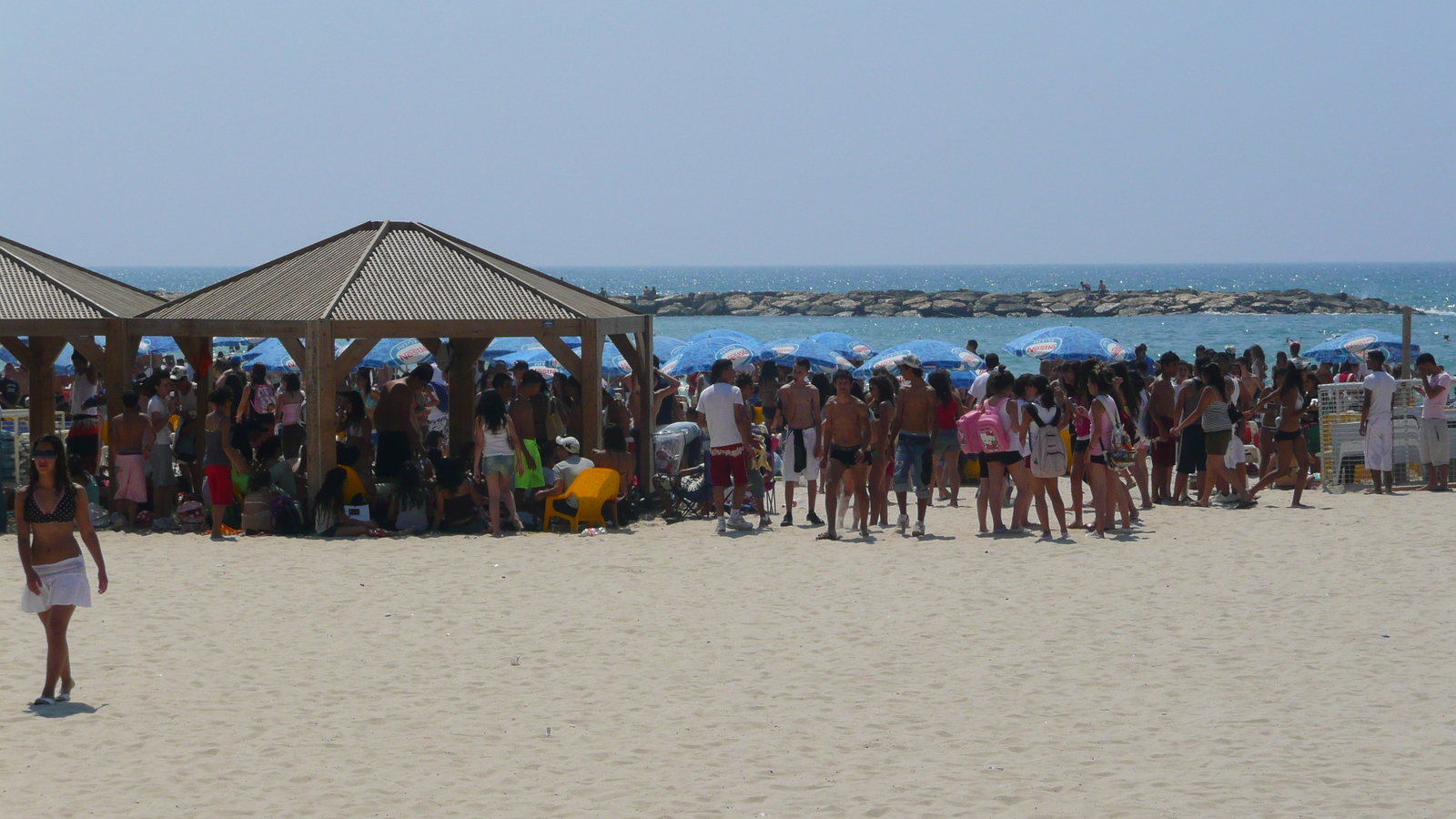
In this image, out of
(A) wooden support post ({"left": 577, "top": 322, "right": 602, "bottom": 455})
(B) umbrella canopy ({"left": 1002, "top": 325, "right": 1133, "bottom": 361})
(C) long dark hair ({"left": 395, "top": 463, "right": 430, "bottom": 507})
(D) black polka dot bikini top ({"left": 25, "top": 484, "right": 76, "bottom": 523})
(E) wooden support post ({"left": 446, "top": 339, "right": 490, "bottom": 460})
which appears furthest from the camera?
(B) umbrella canopy ({"left": 1002, "top": 325, "right": 1133, "bottom": 361})

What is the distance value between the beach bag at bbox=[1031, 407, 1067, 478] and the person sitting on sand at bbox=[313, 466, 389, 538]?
512 cm

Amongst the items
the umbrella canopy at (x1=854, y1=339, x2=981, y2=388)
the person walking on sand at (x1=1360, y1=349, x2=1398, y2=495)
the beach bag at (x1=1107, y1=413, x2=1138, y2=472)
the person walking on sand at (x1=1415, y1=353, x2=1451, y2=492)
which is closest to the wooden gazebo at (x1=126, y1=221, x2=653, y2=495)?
the beach bag at (x1=1107, y1=413, x2=1138, y2=472)

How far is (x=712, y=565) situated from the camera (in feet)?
32.1

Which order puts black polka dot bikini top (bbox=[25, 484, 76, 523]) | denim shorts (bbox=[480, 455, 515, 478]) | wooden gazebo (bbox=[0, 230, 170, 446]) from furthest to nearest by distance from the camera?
wooden gazebo (bbox=[0, 230, 170, 446])
denim shorts (bbox=[480, 455, 515, 478])
black polka dot bikini top (bbox=[25, 484, 76, 523])

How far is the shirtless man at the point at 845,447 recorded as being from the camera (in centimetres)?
1060

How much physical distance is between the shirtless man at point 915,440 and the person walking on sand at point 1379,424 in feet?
15.3

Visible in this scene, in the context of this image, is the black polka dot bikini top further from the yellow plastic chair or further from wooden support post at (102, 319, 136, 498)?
wooden support post at (102, 319, 136, 498)

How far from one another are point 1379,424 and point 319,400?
31.3ft

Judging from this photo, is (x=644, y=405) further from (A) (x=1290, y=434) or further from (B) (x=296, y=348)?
(A) (x=1290, y=434)

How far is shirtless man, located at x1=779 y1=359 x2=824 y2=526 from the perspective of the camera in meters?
11.4

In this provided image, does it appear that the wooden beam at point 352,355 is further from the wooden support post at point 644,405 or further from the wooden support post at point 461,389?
the wooden support post at point 461,389

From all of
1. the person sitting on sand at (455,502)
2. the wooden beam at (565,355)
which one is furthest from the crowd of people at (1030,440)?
the person sitting on sand at (455,502)

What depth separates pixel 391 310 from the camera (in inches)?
454

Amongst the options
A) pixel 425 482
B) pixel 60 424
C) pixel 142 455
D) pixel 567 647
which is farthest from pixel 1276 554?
pixel 60 424
